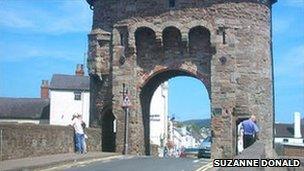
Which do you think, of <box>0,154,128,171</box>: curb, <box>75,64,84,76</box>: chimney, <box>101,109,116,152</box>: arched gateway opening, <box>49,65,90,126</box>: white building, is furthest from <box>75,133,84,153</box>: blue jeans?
<box>75,64,84,76</box>: chimney

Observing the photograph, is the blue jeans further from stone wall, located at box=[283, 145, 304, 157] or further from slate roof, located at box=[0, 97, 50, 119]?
slate roof, located at box=[0, 97, 50, 119]

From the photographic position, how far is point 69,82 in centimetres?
6153

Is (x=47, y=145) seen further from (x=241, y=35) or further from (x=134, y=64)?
(x=241, y=35)

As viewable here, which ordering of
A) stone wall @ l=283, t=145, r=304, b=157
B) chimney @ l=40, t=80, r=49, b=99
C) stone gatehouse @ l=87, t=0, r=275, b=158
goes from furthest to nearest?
chimney @ l=40, t=80, r=49, b=99 → stone wall @ l=283, t=145, r=304, b=157 → stone gatehouse @ l=87, t=0, r=275, b=158

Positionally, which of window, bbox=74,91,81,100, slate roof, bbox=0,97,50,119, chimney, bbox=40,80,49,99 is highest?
chimney, bbox=40,80,49,99

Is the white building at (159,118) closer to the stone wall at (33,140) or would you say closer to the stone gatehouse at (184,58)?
the stone gatehouse at (184,58)

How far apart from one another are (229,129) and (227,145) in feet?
2.66

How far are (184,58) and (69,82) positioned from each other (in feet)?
112

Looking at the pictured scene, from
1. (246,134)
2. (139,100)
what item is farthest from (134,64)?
(246,134)

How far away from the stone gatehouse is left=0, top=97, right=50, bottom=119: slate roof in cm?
3129

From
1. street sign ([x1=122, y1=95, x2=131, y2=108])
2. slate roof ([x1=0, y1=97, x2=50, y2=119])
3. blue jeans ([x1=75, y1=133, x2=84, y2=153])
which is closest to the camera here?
blue jeans ([x1=75, y1=133, x2=84, y2=153])

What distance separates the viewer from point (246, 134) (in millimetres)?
17453

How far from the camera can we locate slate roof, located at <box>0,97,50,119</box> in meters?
61.0

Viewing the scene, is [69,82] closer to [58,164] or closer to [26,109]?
[26,109]
